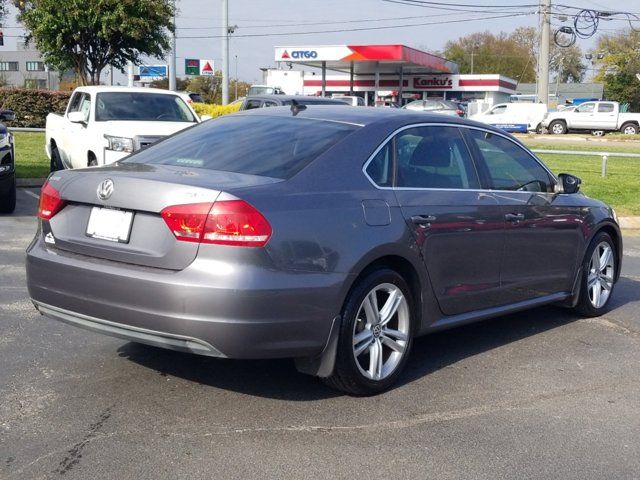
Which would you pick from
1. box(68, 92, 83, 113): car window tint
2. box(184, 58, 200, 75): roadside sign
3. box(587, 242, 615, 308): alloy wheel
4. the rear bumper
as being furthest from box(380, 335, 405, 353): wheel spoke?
box(184, 58, 200, 75): roadside sign

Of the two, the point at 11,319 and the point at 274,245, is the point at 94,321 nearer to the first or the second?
the point at 274,245

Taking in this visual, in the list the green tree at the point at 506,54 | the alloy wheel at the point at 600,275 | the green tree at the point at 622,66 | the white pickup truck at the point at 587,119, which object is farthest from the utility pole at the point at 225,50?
the green tree at the point at 506,54

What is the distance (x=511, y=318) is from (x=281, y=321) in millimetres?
Result: 3270

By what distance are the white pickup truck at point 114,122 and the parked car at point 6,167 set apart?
51.5 inches

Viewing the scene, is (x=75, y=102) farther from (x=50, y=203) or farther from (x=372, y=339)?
(x=372, y=339)

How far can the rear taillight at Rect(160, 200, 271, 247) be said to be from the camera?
4227 mm

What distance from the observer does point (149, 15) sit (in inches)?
1158

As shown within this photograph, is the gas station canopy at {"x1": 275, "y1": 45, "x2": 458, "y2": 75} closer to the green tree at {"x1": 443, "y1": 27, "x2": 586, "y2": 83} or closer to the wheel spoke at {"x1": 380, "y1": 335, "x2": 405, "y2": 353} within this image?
the wheel spoke at {"x1": 380, "y1": 335, "x2": 405, "y2": 353}

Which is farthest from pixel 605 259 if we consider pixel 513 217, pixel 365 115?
Result: pixel 365 115

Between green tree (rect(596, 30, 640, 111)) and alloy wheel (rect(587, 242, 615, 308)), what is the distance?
7707 centimetres

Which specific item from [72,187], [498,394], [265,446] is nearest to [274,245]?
[265,446]

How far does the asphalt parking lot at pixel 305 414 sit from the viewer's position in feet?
13.1

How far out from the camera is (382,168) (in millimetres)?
5121

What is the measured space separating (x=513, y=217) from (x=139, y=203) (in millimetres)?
2744
